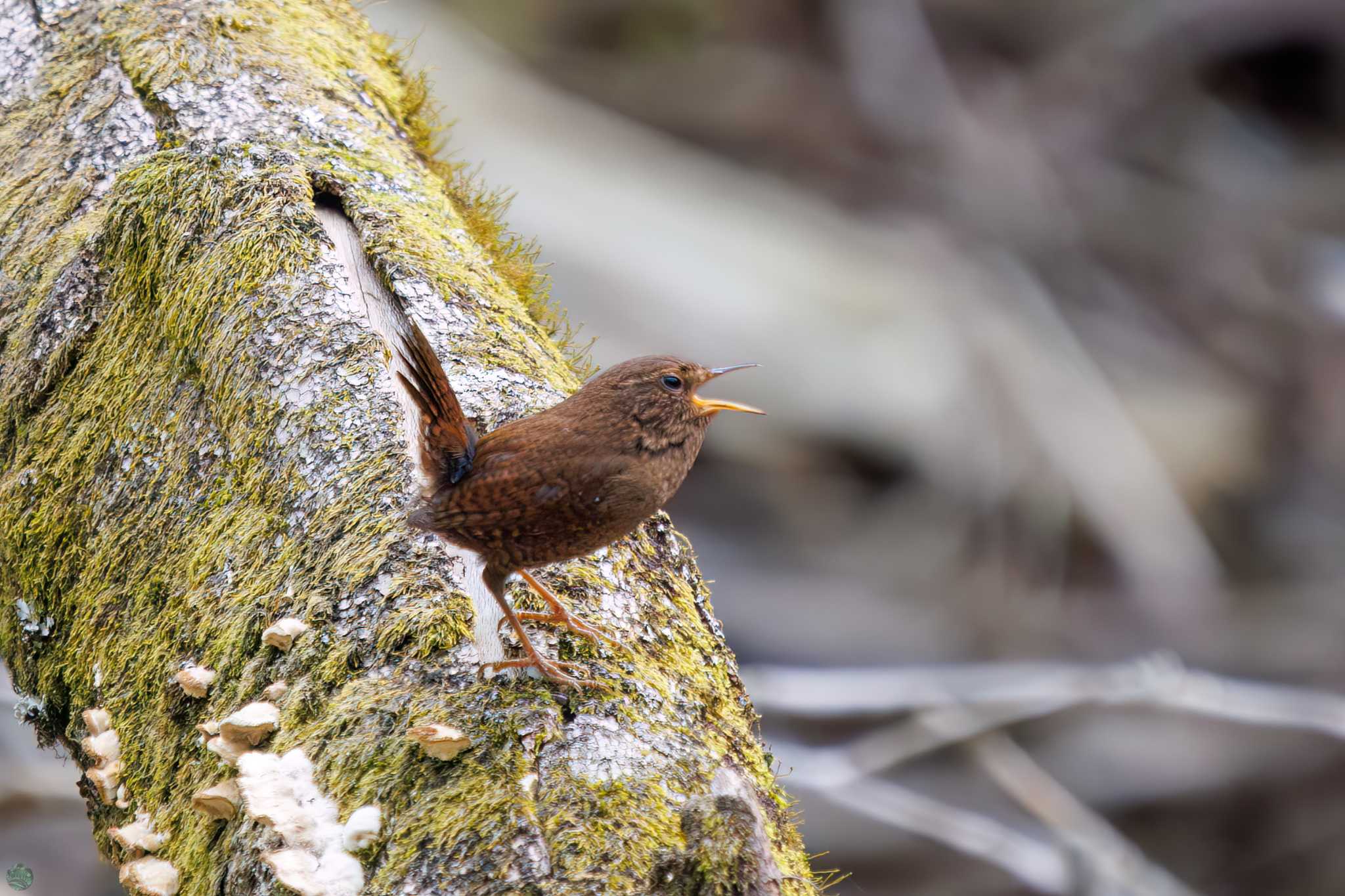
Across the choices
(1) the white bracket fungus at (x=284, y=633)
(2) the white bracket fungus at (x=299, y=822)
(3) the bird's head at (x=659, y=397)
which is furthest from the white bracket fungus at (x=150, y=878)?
(3) the bird's head at (x=659, y=397)

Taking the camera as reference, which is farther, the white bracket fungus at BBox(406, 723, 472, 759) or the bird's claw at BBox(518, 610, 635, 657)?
the bird's claw at BBox(518, 610, 635, 657)

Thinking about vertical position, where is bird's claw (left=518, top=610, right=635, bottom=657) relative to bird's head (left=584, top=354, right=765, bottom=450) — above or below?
below

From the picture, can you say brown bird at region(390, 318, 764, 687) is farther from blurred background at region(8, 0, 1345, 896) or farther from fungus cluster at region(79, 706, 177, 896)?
blurred background at region(8, 0, 1345, 896)

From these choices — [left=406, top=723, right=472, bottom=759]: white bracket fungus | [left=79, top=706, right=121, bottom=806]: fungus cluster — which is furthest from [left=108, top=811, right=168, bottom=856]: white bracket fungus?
[left=406, top=723, right=472, bottom=759]: white bracket fungus

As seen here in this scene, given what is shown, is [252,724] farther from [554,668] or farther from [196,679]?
[554,668]

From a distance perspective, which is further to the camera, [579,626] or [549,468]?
[549,468]

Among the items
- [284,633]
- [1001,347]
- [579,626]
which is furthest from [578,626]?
[1001,347]

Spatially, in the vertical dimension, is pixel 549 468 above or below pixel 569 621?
above
